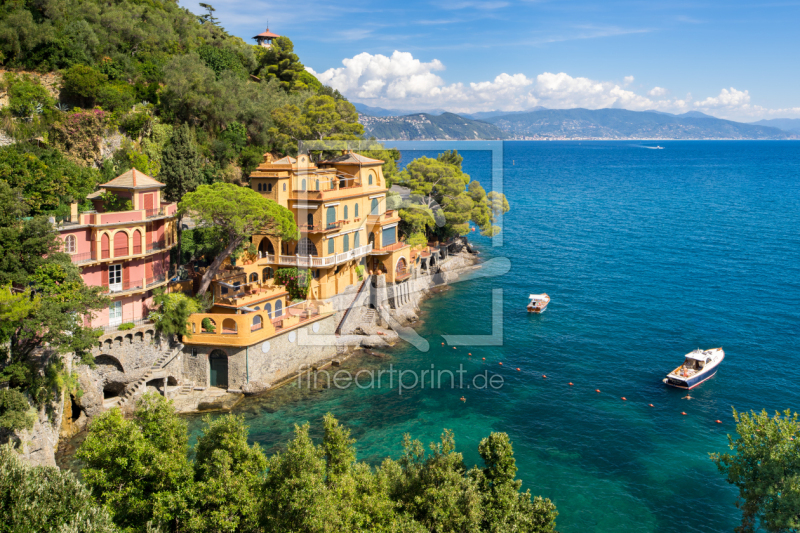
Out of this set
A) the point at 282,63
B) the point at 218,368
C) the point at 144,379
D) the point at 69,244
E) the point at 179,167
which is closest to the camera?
Answer: the point at 69,244

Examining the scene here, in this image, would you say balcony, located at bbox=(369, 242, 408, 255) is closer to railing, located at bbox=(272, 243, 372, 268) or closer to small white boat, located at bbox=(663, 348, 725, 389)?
railing, located at bbox=(272, 243, 372, 268)

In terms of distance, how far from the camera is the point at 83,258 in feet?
108

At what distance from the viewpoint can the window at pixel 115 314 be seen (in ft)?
112

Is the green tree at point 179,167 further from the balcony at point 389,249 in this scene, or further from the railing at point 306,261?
the balcony at point 389,249

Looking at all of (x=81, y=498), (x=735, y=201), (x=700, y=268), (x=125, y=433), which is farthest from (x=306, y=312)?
(x=735, y=201)

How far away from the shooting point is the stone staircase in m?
32.8

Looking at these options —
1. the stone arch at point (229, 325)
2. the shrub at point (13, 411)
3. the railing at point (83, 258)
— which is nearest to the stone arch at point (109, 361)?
the railing at point (83, 258)

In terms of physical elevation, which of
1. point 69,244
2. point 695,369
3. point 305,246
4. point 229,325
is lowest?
point 695,369

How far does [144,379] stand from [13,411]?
31.0 feet

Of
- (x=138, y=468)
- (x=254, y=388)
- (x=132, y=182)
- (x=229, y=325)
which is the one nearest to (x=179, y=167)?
(x=132, y=182)

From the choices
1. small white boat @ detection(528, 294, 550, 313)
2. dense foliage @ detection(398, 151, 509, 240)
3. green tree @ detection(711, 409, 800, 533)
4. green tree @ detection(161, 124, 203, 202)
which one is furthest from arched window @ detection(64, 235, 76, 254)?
small white boat @ detection(528, 294, 550, 313)

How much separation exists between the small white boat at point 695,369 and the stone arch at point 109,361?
3383 centimetres

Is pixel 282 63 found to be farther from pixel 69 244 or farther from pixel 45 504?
pixel 45 504

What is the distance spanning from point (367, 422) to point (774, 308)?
39520 mm
